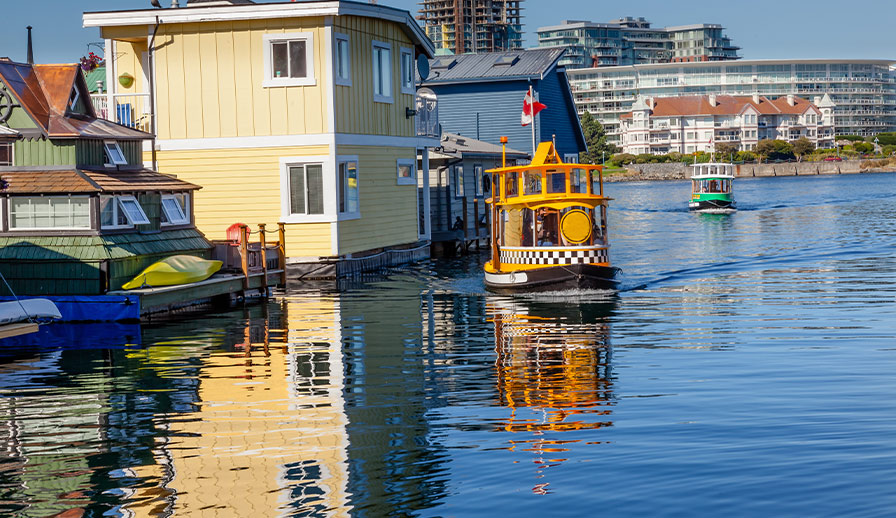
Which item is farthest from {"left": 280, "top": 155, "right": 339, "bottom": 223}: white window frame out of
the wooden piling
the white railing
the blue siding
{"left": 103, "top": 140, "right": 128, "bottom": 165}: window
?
the blue siding

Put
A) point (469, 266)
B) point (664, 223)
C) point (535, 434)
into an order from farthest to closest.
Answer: point (664, 223) → point (469, 266) → point (535, 434)

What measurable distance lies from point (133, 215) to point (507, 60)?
39.8m

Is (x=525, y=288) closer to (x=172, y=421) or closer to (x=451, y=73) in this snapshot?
(x=172, y=421)

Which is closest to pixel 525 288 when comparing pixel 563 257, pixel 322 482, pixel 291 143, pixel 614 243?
pixel 563 257

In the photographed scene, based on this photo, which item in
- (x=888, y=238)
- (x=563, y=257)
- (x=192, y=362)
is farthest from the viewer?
(x=888, y=238)

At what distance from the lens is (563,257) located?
27.1 m

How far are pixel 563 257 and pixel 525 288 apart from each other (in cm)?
121

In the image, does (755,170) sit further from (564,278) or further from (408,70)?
(564,278)

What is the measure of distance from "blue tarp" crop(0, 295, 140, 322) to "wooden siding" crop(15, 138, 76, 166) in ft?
10.2

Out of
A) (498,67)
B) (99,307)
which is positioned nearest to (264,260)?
(99,307)

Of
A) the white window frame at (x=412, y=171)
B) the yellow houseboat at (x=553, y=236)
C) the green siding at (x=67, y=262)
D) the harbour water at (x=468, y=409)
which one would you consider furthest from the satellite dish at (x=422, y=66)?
the green siding at (x=67, y=262)

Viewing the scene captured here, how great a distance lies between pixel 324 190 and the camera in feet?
103

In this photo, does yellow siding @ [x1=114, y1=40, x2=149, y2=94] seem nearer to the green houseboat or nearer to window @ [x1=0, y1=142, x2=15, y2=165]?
the green houseboat

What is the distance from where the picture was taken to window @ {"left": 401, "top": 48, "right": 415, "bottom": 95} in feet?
122
